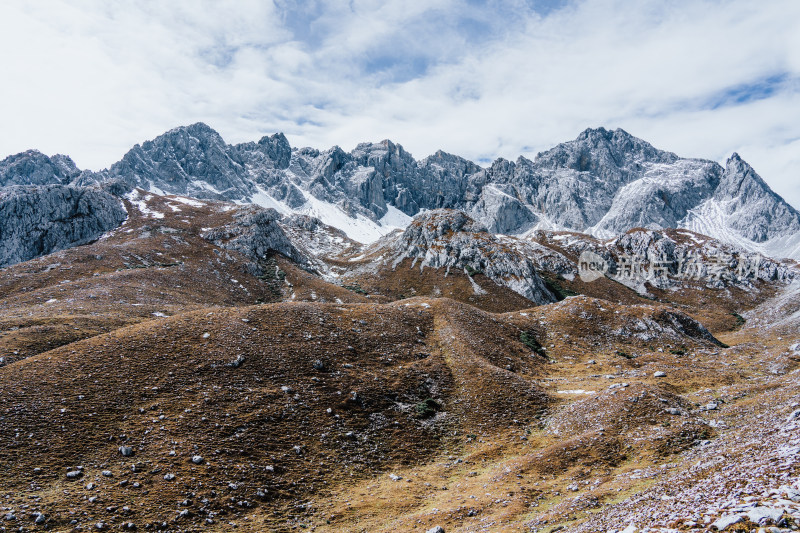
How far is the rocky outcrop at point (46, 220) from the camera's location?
95750 millimetres

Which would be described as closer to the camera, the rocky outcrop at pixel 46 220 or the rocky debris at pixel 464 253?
the rocky outcrop at pixel 46 220

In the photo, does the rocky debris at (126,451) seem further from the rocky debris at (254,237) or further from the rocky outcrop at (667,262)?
the rocky outcrop at (667,262)

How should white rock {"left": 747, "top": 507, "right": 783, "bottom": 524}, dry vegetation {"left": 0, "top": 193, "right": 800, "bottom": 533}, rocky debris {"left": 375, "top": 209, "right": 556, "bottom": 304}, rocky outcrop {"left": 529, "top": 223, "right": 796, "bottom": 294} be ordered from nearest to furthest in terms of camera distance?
white rock {"left": 747, "top": 507, "right": 783, "bottom": 524}, dry vegetation {"left": 0, "top": 193, "right": 800, "bottom": 533}, rocky debris {"left": 375, "top": 209, "right": 556, "bottom": 304}, rocky outcrop {"left": 529, "top": 223, "right": 796, "bottom": 294}

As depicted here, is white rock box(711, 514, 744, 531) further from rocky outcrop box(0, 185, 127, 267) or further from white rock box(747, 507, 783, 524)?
rocky outcrop box(0, 185, 127, 267)

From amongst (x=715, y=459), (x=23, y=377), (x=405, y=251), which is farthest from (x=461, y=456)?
(x=405, y=251)

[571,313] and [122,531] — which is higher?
[571,313]

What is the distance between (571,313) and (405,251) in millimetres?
74857

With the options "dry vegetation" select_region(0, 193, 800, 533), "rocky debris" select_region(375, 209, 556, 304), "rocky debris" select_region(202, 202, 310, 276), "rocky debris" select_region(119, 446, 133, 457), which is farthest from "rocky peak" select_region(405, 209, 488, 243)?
"rocky debris" select_region(119, 446, 133, 457)

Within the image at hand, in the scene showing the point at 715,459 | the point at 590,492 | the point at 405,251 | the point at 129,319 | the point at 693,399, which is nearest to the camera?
the point at 715,459

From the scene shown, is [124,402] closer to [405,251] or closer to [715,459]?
[715,459]

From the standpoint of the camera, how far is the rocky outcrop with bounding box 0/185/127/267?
95.8 meters

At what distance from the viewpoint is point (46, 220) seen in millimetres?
98188

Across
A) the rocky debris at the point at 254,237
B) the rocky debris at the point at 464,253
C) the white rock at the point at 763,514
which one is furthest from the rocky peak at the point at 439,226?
the white rock at the point at 763,514

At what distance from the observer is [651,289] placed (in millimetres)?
128375
